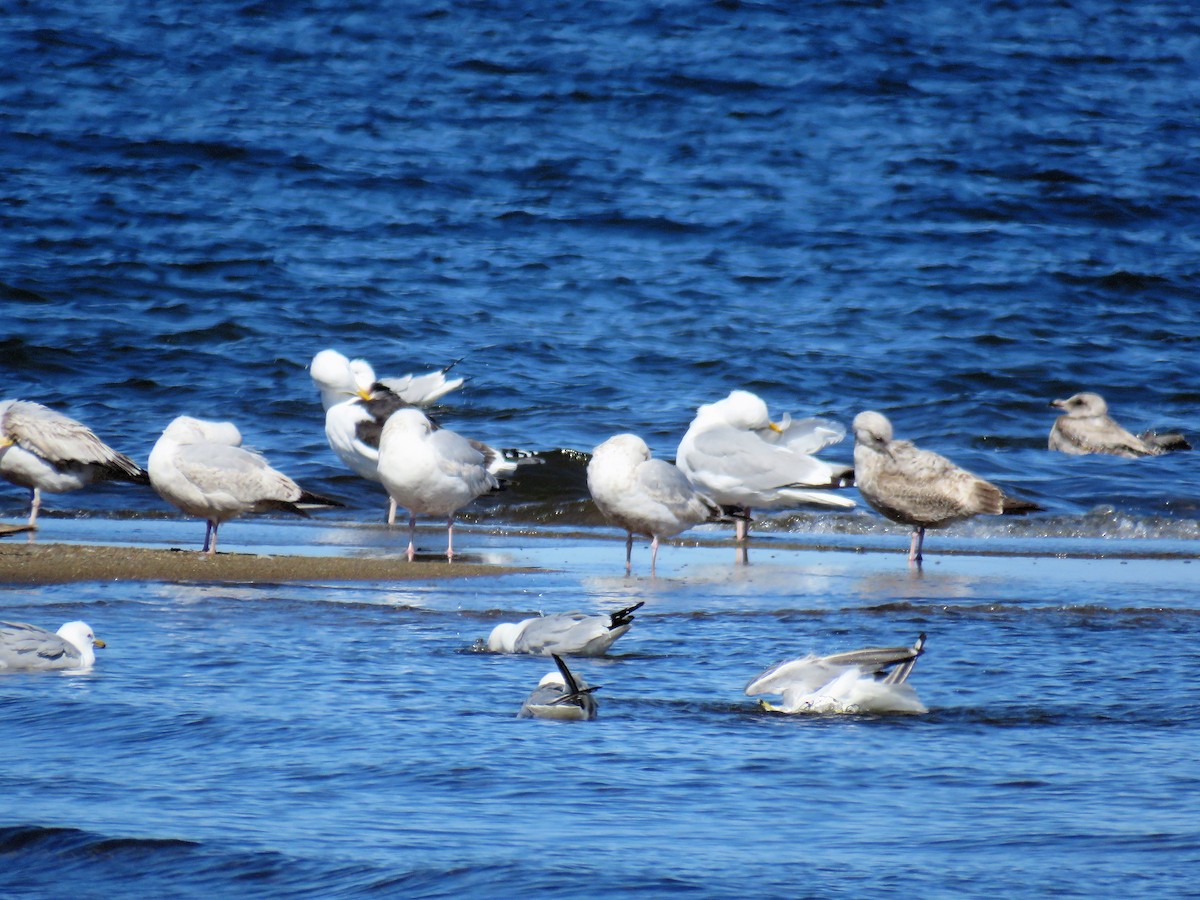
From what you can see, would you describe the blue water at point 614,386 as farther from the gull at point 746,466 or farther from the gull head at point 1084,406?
the gull head at point 1084,406

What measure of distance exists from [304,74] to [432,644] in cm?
2019

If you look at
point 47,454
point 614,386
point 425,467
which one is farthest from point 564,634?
point 614,386

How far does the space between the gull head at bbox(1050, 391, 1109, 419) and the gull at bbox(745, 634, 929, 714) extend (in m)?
9.22

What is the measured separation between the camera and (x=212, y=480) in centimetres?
888

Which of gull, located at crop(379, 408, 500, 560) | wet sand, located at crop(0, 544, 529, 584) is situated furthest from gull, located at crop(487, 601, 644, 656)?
gull, located at crop(379, 408, 500, 560)

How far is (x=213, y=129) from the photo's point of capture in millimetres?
22734

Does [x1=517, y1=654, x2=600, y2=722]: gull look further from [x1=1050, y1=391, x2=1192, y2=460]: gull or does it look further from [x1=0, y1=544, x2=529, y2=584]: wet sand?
[x1=1050, y1=391, x2=1192, y2=460]: gull

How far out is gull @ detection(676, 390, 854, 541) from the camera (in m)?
10.4

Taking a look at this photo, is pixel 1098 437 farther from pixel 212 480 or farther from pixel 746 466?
pixel 212 480

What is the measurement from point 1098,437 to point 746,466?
4052mm

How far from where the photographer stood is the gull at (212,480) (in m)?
8.89

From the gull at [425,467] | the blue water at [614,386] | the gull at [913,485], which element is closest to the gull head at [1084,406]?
the blue water at [614,386]

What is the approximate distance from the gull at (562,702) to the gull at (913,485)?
15.5 feet

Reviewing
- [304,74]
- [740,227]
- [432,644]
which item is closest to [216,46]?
[304,74]
